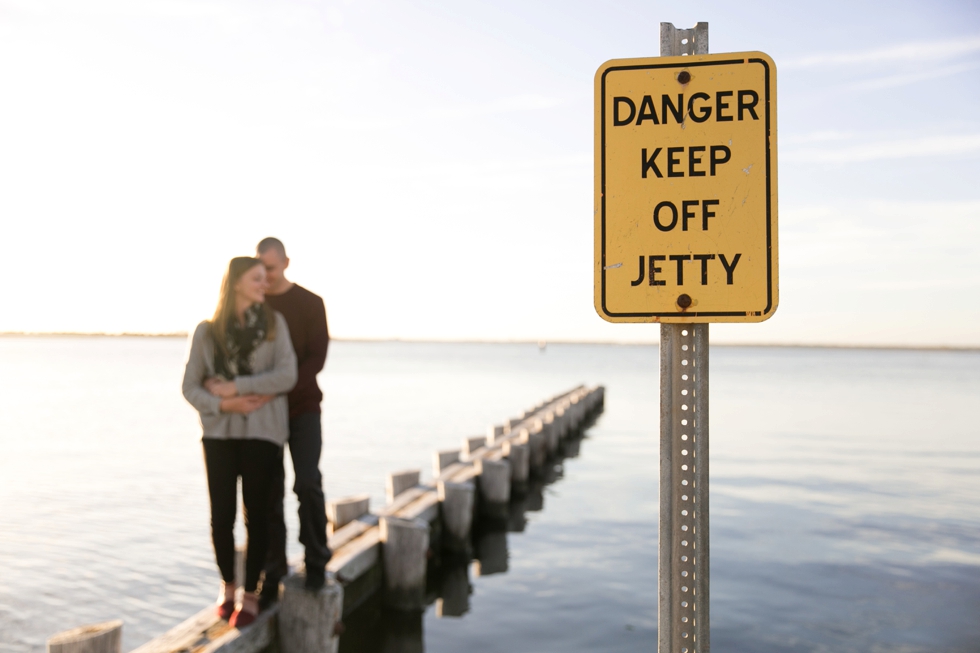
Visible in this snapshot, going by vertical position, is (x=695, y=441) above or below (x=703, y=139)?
below

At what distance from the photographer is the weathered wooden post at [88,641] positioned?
3217mm

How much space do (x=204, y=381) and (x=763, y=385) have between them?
51.9 metres

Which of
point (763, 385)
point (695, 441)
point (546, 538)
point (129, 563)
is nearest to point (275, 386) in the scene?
point (695, 441)

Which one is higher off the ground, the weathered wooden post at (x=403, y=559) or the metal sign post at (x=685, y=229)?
the metal sign post at (x=685, y=229)

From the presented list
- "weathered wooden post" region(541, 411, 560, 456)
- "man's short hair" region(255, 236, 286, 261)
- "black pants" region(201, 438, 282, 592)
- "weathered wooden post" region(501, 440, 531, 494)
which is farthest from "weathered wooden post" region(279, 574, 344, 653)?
"weathered wooden post" region(541, 411, 560, 456)

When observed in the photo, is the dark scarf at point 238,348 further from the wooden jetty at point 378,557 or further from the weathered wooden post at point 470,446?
the weathered wooden post at point 470,446

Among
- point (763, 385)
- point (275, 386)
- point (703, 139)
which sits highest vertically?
point (703, 139)

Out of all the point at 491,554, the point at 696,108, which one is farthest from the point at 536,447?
the point at 696,108

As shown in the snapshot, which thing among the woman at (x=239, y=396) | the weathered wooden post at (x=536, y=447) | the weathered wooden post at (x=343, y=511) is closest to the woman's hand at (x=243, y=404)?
the woman at (x=239, y=396)

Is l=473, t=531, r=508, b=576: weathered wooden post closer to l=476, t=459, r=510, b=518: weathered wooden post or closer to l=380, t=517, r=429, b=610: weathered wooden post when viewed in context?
l=476, t=459, r=510, b=518: weathered wooden post

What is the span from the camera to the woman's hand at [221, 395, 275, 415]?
4004 millimetres

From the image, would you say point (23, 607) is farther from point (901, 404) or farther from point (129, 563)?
point (901, 404)

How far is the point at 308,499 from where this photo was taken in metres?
4.62

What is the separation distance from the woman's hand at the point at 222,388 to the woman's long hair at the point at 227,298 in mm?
191
